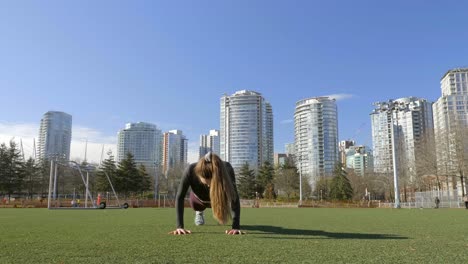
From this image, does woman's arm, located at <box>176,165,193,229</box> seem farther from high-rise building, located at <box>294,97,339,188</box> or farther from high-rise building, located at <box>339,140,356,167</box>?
high-rise building, located at <box>339,140,356,167</box>

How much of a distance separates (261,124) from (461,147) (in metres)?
56.2

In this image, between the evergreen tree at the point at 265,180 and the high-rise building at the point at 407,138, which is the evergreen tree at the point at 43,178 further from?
the high-rise building at the point at 407,138

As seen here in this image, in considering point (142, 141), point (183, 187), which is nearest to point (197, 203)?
point (183, 187)

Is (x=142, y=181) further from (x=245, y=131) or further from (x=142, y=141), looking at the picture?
(x=142, y=141)

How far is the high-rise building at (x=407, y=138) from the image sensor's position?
51594mm

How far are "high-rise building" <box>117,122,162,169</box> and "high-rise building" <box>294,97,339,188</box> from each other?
3933 cm

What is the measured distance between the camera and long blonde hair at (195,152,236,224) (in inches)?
225

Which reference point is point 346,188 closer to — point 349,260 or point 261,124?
point 261,124

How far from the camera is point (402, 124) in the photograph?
7456 cm


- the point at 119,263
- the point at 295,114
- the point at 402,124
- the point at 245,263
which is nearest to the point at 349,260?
the point at 245,263

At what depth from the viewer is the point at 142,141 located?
344 feet

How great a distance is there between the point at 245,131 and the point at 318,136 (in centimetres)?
1862

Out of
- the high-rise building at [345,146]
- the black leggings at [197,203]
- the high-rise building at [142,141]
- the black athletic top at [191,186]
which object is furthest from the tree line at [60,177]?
the high-rise building at [345,146]

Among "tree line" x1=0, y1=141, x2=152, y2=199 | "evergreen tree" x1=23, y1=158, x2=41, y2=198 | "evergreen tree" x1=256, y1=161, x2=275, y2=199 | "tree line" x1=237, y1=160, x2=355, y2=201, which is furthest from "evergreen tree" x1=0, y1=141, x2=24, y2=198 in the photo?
"evergreen tree" x1=256, y1=161, x2=275, y2=199
